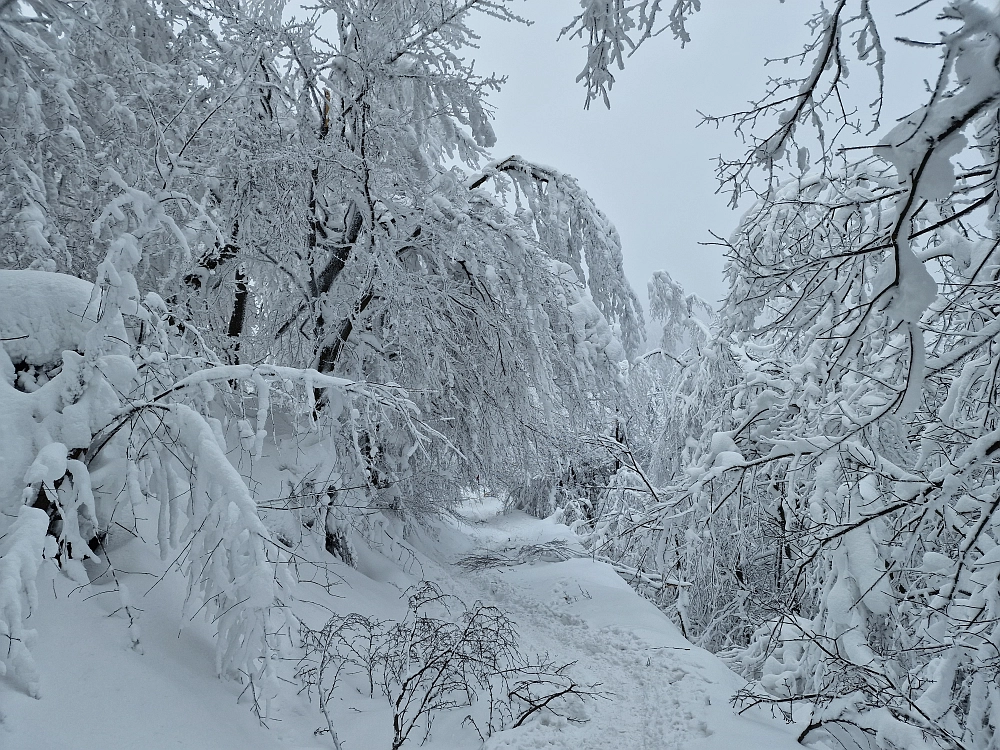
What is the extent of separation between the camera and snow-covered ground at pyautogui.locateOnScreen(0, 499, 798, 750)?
2.32m

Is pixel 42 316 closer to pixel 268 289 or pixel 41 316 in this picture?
pixel 41 316

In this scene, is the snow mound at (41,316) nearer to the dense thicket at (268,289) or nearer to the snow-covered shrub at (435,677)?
the dense thicket at (268,289)

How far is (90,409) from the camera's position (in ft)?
8.85

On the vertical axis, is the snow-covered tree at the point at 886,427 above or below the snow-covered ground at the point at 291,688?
above

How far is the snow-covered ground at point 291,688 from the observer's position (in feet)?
7.61

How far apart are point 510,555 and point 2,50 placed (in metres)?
8.41

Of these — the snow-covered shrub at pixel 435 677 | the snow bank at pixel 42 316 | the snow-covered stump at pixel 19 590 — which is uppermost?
→ the snow bank at pixel 42 316

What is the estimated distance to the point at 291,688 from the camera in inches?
137

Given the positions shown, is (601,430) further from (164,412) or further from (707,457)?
(164,412)

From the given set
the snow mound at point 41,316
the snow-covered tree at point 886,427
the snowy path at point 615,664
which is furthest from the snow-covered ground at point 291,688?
the snow mound at point 41,316

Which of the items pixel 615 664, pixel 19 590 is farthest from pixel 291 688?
pixel 615 664

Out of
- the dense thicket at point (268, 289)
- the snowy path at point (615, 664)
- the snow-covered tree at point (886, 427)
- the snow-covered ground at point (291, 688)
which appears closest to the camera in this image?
the snow-covered tree at point (886, 427)

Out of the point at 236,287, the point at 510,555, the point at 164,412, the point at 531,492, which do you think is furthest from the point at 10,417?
the point at 531,492

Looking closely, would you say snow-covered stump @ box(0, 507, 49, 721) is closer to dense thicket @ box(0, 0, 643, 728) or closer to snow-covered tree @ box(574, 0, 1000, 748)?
dense thicket @ box(0, 0, 643, 728)
